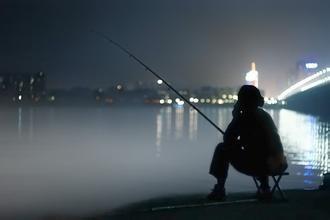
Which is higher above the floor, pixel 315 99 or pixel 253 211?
pixel 315 99

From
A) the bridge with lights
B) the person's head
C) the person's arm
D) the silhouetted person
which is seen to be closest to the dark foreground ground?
the silhouetted person

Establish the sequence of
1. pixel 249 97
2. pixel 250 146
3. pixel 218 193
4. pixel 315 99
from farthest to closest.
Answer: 1. pixel 315 99
2. pixel 218 193
3. pixel 249 97
4. pixel 250 146

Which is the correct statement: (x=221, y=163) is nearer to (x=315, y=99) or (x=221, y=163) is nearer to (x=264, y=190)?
(x=264, y=190)

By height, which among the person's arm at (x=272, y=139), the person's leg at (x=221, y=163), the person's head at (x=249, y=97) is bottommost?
the person's leg at (x=221, y=163)

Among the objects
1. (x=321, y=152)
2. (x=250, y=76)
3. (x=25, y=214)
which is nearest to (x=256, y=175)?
(x=25, y=214)

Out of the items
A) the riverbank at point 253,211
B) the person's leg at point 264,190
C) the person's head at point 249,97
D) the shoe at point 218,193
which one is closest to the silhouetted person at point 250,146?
the person's head at point 249,97

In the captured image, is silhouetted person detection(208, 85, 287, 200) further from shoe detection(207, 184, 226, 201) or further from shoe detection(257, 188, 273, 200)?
shoe detection(257, 188, 273, 200)

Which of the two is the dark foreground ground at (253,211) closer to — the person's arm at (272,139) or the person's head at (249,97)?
A: the person's arm at (272,139)

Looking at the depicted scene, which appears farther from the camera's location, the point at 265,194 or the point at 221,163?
the point at 265,194

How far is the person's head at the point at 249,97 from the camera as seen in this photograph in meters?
6.18

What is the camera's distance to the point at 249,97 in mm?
6199

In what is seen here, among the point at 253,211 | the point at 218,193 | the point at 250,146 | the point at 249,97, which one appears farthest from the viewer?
the point at 218,193

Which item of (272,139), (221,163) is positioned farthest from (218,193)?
(272,139)

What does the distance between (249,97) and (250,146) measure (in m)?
0.58
